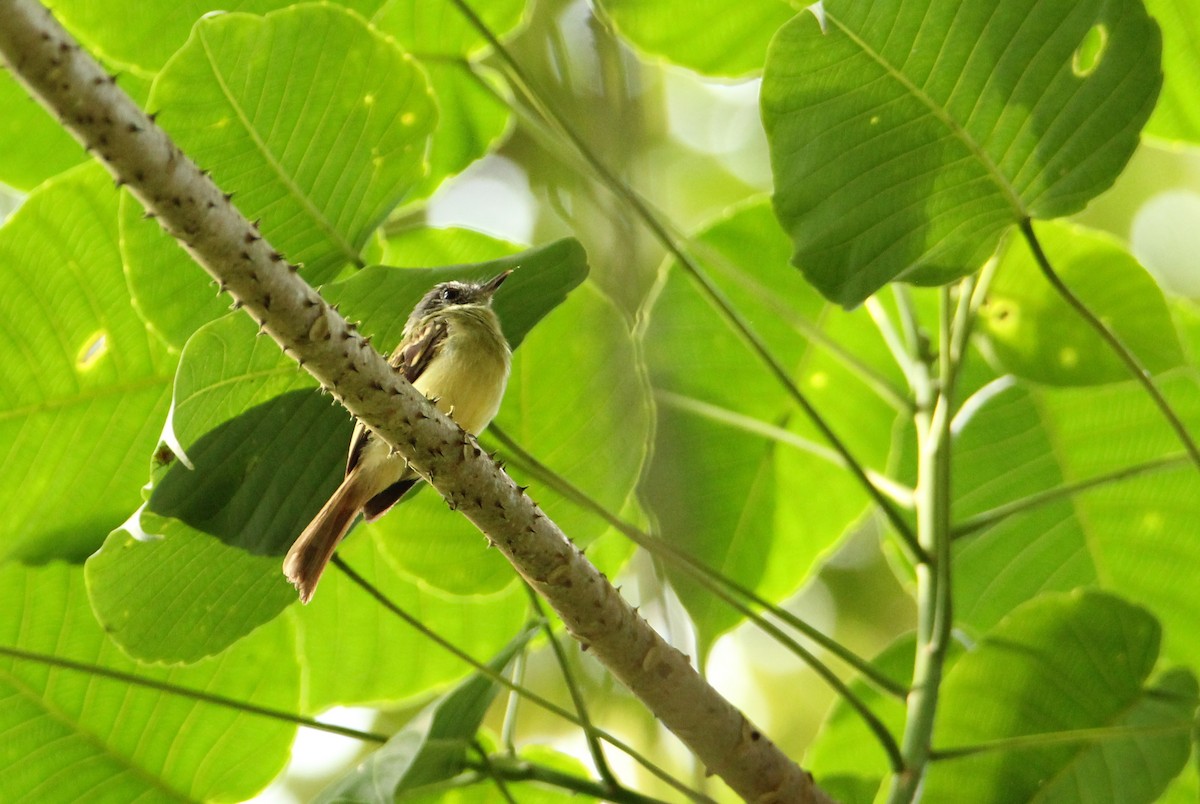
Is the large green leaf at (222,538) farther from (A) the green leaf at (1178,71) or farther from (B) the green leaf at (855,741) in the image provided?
(A) the green leaf at (1178,71)

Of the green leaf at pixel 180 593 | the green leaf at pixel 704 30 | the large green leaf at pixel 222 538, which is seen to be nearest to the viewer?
the large green leaf at pixel 222 538

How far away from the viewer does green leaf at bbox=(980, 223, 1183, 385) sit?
1967 mm

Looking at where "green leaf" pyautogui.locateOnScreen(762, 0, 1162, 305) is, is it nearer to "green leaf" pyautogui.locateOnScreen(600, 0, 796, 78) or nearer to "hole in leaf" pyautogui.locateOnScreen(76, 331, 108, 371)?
"green leaf" pyautogui.locateOnScreen(600, 0, 796, 78)

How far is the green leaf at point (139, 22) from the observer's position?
6.40 feet

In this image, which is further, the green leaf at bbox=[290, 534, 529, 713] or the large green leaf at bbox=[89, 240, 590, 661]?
the green leaf at bbox=[290, 534, 529, 713]

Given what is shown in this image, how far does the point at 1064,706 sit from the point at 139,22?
1.80 m

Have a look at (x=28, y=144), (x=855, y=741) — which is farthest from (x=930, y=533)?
(x=28, y=144)

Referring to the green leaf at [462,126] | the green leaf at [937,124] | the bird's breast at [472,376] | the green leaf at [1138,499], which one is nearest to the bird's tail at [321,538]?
the bird's breast at [472,376]

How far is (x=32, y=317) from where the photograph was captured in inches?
74.0

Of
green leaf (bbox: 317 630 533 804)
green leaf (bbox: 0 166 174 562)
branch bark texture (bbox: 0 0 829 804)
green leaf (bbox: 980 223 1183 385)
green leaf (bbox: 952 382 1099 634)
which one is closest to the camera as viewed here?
branch bark texture (bbox: 0 0 829 804)

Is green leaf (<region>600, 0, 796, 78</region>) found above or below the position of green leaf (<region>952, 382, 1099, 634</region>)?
above

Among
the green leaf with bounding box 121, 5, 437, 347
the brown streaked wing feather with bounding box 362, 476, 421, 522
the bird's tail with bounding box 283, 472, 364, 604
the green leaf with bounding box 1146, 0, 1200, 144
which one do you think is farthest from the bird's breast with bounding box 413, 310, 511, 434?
the green leaf with bounding box 1146, 0, 1200, 144

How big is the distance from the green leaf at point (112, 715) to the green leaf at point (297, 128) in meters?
0.57

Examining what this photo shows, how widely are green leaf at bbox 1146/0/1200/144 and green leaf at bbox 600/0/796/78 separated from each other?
63 centimetres
